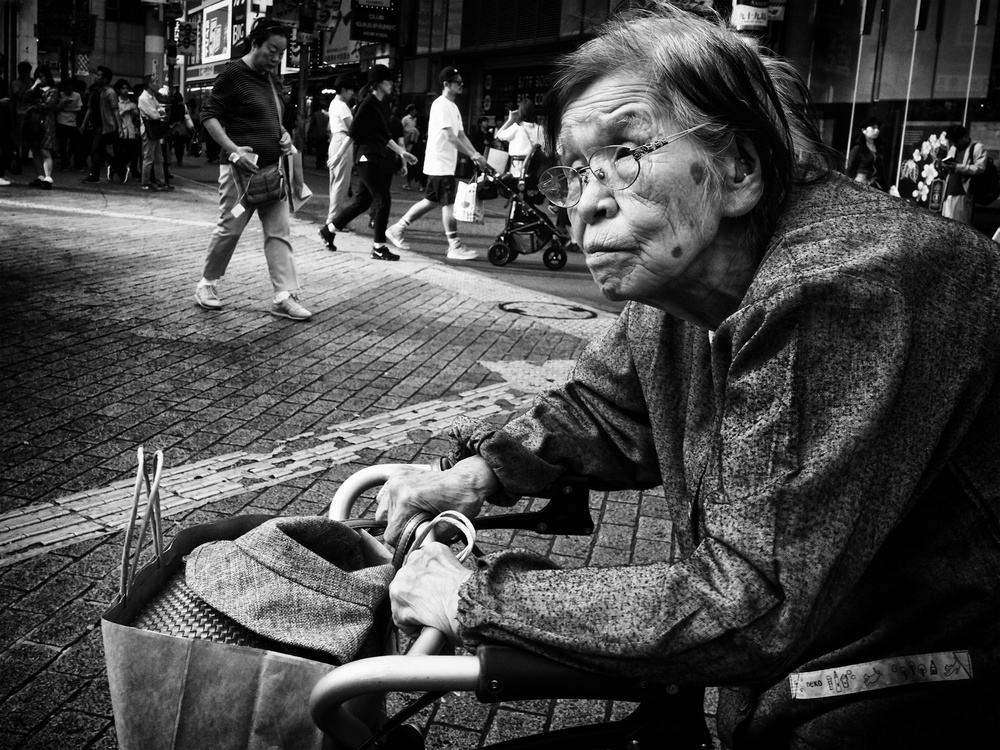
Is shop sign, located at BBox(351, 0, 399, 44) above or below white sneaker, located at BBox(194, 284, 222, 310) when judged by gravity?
above

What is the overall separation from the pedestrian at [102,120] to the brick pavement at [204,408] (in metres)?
9.56

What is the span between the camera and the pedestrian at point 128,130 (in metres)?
19.8

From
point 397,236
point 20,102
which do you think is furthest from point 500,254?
point 20,102

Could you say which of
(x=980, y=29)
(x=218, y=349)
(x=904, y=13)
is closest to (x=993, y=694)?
(x=218, y=349)

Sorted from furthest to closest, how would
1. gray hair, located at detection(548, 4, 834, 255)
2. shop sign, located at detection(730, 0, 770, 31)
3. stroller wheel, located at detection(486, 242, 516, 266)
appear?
1. stroller wheel, located at detection(486, 242, 516, 266)
2. shop sign, located at detection(730, 0, 770, 31)
3. gray hair, located at detection(548, 4, 834, 255)

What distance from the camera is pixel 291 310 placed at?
766 cm

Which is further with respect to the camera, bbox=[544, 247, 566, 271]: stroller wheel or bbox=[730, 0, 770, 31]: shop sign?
bbox=[544, 247, 566, 271]: stroller wheel

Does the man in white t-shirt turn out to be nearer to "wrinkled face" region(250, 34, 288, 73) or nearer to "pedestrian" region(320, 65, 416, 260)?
"pedestrian" region(320, 65, 416, 260)

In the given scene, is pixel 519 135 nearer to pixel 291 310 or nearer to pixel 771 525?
pixel 291 310

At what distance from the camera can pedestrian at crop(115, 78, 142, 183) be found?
1981cm

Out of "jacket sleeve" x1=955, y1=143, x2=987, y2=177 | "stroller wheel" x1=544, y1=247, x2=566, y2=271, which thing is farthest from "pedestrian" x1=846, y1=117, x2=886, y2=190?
"stroller wheel" x1=544, y1=247, x2=566, y2=271

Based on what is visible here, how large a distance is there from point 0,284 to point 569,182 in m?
7.74

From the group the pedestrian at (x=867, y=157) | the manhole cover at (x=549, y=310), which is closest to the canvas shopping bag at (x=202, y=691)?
the manhole cover at (x=549, y=310)

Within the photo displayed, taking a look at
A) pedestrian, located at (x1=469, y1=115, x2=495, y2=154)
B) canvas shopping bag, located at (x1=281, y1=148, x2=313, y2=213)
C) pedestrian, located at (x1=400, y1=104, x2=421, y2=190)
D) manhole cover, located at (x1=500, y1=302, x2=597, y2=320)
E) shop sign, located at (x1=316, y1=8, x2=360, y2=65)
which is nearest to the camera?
canvas shopping bag, located at (x1=281, y1=148, x2=313, y2=213)
